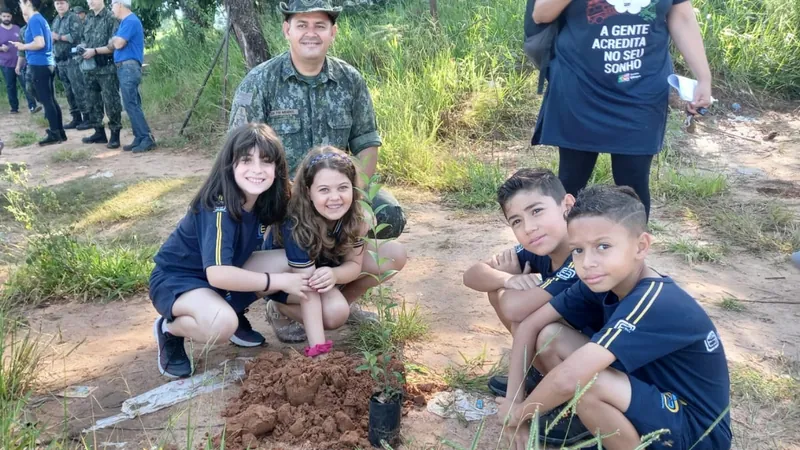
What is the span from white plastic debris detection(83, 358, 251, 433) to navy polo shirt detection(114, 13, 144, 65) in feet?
18.8

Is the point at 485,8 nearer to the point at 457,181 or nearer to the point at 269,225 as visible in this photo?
the point at 457,181

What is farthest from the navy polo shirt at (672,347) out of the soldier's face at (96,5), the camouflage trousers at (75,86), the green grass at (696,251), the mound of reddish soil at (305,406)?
the camouflage trousers at (75,86)

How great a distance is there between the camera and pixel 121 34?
746 centimetres

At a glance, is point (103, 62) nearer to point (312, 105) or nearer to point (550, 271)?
point (312, 105)

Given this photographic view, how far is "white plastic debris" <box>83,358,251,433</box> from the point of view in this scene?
2.60 meters

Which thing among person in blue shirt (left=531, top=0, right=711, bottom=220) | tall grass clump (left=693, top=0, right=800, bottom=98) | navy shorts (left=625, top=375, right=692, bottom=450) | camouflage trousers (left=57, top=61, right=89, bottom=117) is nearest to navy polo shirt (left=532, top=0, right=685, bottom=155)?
person in blue shirt (left=531, top=0, right=711, bottom=220)

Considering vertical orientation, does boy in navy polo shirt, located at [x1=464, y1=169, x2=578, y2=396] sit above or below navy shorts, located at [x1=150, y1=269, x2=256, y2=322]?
above

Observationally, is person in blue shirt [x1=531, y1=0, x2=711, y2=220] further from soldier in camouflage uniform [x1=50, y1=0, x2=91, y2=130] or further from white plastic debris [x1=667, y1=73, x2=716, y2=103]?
soldier in camouflage uniform [x1=50, y1=0, x2=91, y2=130]

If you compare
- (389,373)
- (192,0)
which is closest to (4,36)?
(192,0)

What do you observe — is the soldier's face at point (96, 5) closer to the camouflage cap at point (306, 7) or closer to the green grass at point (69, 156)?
the green grass at point (69, 156)

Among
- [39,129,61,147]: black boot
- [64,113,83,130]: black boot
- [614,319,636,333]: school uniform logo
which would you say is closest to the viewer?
[614,319,636,333]: school uniform logo

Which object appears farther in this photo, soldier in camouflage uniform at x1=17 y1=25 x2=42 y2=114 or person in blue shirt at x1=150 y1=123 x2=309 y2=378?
soldier in camouflage uniform at x1=17 y1=25 x2=42 y2=114

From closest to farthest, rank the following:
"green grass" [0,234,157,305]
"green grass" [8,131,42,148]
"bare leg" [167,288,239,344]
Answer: "bare leg" [167,288,239,344] < "green grass" [0,234,157,305] < "green grass" [8,131,42,148]

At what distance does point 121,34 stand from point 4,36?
510cm
